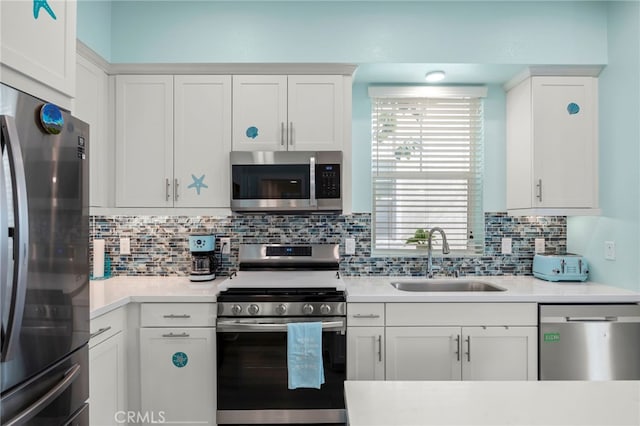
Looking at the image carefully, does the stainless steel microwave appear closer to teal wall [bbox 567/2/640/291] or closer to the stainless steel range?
the stainless steel range

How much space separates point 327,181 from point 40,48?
159 cm

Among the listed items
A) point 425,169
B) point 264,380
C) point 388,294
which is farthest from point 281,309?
point 425,169

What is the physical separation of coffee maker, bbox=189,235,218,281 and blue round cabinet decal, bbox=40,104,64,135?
4.56 ft

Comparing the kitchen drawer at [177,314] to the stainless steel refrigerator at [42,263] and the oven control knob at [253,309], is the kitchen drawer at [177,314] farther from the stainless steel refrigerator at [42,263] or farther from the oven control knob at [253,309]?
the stainless steel refrigerator at [42,263]

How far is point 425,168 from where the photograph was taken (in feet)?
9.68

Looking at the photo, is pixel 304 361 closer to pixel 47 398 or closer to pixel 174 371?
pixel 174 371

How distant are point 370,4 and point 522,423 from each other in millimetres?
2526

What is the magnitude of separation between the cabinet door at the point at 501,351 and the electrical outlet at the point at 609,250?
786mm

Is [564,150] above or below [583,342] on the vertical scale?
above

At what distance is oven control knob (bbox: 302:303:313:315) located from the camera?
7.26 ft

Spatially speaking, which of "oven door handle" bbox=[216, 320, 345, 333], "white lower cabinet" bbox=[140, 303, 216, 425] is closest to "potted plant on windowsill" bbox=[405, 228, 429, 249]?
Result: "oven door handle" bbox=[216, 320, 345, 333]

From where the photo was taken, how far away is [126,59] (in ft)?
8.29

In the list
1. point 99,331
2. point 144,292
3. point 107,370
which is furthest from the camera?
point 144,292

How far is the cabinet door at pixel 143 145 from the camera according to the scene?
2.53 meters
